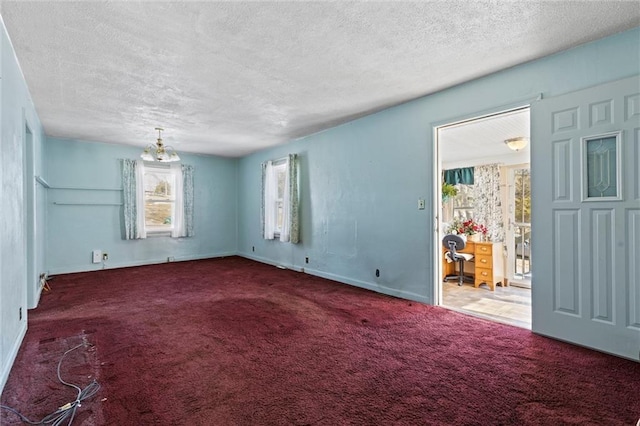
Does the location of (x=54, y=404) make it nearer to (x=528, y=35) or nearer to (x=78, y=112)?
(x=78, y=112)

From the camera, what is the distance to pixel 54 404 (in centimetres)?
182

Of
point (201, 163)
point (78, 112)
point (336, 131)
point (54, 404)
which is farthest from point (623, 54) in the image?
point (201, 163)

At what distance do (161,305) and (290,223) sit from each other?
253 cm

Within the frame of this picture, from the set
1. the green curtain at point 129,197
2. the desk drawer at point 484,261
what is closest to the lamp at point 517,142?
the desk drawer at point 484,261

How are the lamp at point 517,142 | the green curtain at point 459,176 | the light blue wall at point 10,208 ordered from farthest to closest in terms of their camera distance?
1. the green curtain at point 459,176
2. the lamp at point 517,142
3. the light blue wall at point 10,208

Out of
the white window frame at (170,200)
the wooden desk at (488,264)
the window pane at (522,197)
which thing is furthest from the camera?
the white window frame at (170,200)

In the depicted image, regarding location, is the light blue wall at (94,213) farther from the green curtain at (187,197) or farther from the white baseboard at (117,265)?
the green curtain at (187,197)

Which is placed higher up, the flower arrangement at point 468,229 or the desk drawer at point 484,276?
the flower arrangement at point 468,229

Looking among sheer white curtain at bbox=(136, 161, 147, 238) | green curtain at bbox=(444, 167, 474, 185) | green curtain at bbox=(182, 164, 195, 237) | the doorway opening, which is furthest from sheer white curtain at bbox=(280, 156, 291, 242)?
green curtain at bbox=(444, 167, 474, 185)

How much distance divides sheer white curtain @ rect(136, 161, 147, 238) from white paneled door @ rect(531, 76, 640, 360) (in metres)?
6.45

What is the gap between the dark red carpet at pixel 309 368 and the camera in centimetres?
172

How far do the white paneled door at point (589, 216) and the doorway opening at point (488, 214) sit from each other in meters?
1.04

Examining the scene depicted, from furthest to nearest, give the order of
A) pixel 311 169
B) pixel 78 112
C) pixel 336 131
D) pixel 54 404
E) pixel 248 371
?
pixel 311 169 < pixel 336 131 < pixel 78 112 < pixel 248 371 < pixel 54 404

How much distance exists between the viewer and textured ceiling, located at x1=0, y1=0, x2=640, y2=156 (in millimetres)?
2045
